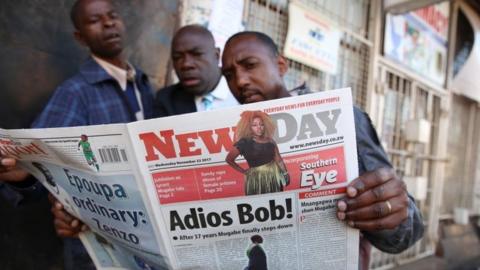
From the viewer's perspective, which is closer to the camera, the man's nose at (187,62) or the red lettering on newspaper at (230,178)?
the red lettering on newspaper at (230,178)

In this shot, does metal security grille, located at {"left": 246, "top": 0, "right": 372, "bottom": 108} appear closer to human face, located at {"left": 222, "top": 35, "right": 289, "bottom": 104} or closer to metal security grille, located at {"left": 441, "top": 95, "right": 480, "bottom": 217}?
human face, located at {"left": 222, "top": 35, "right": 289, "bottom": 104}

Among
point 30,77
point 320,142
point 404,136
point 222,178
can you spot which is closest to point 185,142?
point 222,178

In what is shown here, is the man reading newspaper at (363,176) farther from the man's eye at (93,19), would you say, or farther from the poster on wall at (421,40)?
the poster on wall at (421,40)

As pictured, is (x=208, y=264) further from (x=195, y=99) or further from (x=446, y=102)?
(x=446, y=102)

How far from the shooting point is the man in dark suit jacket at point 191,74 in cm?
141

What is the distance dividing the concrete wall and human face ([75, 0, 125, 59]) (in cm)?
38

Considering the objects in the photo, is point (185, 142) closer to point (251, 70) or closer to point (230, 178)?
point (230, 178)

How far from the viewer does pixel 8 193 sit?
999 mm

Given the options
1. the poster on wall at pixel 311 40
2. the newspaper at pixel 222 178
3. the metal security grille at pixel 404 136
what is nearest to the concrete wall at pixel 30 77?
the newspaper at pixel 222 178

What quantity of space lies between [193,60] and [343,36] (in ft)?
7.18

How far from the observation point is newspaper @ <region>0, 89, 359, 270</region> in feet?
2.26

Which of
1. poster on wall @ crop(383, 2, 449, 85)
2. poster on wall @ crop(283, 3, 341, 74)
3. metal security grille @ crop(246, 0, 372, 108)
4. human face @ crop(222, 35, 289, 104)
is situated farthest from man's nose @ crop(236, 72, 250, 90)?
poster on wall @ crop(383, 2, 449, 85)

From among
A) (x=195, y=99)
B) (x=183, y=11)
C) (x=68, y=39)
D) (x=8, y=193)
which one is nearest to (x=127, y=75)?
(x=195, y=99)

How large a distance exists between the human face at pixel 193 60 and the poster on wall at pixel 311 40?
4.16ft
